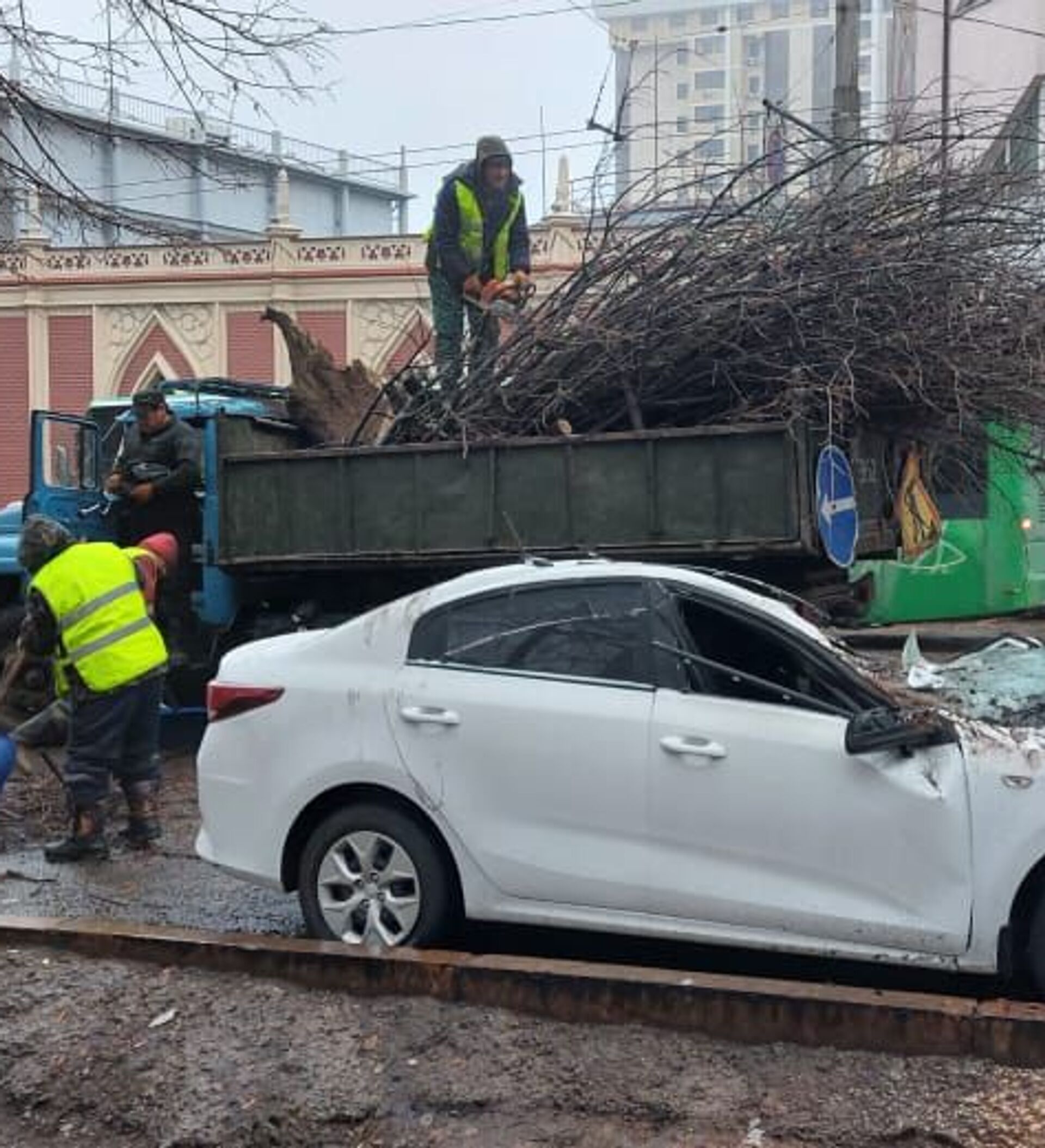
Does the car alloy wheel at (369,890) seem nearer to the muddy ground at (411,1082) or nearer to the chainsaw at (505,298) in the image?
the muddy ground at (411,1082)

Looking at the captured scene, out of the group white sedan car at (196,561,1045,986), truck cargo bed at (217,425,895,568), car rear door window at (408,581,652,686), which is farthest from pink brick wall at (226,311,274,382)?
car rear door window at (408,581,652,686)

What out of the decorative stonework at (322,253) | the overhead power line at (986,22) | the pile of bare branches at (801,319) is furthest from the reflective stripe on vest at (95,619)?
the decorative stonework at (322,253)

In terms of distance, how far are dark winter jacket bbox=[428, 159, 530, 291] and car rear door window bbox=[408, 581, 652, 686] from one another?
5.05 m

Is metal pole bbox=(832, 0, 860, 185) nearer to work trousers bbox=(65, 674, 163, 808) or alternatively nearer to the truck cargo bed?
the truck cargo bed

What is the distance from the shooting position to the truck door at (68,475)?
10.0 m

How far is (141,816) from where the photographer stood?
754 centimetres

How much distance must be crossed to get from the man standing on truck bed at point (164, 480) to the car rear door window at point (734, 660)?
16.8 feet

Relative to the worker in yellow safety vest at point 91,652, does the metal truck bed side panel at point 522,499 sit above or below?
above

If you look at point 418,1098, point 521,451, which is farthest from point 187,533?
point 418,1098

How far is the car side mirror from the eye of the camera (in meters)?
4.64

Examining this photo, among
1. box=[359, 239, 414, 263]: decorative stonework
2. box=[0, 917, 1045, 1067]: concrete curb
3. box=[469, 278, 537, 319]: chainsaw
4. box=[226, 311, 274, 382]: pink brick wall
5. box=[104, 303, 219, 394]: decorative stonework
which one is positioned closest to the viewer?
box=[0, 917, 1045, 1067]: concrete curb

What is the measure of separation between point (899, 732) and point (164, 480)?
6.12 metres

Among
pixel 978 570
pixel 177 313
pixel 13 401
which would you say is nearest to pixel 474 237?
pixel 978 570

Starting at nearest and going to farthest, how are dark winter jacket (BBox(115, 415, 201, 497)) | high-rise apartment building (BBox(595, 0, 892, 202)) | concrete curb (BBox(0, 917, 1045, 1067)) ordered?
concrete curb (BBox(0, 917, 1045, 1067))
dark winter jacket (BBox(115, 415, 201, 497))
high-rise apartment building (BBox(595, 0, 892, 202))
